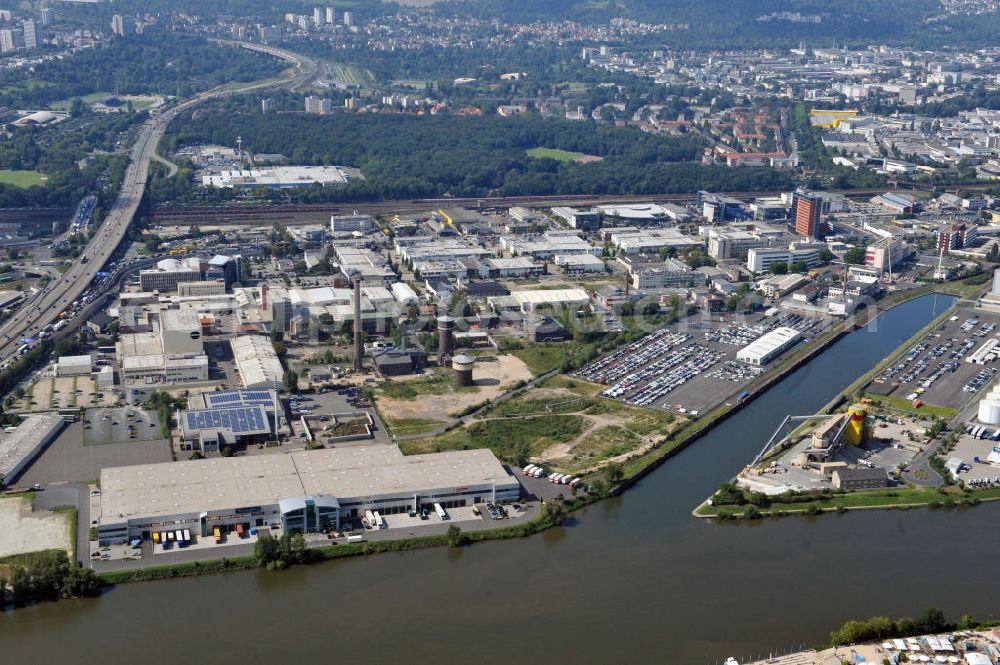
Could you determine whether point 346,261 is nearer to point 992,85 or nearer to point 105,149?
point 105,149

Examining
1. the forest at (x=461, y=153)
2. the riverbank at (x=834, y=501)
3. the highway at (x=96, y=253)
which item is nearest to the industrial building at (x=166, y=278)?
the highway at (x=96, y=253)

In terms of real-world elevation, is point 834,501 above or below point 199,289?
below

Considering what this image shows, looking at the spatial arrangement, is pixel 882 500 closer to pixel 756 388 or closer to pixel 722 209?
pixel 756 388

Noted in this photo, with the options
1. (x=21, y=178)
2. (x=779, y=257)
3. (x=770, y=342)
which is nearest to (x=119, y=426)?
(x=770, y=342)

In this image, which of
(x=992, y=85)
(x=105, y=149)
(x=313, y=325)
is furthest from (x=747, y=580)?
(x=992, y=85)

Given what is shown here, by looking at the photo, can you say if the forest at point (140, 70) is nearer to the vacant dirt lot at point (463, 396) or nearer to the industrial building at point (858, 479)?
the vacant dirt lot at point (463, 396)

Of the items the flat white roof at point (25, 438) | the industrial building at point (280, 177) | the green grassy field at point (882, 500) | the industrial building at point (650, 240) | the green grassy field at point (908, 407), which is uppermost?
the industrial building at point (280, 177)

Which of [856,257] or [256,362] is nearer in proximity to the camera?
[256,362]
